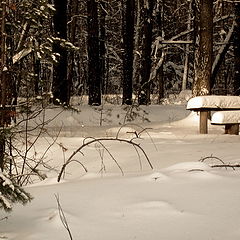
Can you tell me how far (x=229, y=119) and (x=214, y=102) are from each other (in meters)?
0.59

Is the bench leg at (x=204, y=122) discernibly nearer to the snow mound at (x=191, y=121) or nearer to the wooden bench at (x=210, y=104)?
the wooden bench at (x=210, y=104)

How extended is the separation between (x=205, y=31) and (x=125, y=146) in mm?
5088

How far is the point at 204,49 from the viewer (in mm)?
11195

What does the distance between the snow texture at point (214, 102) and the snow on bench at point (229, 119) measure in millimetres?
380

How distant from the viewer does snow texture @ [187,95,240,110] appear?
9039mm

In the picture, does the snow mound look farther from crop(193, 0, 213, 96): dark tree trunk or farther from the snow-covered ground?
the snow-covered ground

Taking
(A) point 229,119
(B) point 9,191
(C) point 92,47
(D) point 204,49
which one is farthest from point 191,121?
(B) point 9,191

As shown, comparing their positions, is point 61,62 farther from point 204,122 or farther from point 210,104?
point 210,104

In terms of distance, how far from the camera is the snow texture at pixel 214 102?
904 centimetres

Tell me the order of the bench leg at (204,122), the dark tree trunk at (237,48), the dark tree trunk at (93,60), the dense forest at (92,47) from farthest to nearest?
the dark tree trunk at (93,60) → the dark tree trunk at (237,48) → the bench leg at (204,122) → the dense forest at (92,47)

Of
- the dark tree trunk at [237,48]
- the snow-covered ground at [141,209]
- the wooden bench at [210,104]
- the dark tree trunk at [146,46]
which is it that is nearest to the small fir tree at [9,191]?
the snow-covered ground at [141,209]

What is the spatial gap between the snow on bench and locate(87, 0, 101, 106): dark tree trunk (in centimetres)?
821

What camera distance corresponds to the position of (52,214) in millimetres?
2732

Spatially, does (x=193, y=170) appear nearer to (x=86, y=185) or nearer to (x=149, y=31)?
(x=86, y=185)
